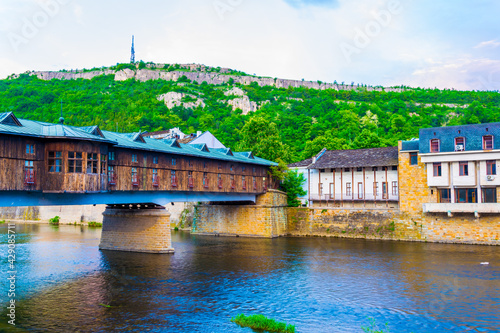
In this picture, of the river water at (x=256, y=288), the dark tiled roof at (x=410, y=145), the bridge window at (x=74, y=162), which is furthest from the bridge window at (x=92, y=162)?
the dark tiled roof at (x=410, y=145)

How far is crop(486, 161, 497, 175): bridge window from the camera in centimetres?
3866

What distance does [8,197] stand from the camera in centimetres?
2373

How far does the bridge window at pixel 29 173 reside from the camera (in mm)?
23886

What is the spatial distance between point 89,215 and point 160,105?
6574 centimetres

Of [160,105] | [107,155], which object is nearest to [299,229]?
[107,155]

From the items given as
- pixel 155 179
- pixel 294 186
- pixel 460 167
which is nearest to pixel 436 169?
pixel 460 167

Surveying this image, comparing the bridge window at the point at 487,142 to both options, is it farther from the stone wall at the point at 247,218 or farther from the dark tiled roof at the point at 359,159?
the stone wall at the point at 247,218

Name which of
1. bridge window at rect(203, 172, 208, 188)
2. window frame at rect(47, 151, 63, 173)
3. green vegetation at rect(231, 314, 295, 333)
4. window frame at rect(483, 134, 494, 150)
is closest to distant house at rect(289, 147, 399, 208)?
window frame at rect(483, 134, 494, 150)

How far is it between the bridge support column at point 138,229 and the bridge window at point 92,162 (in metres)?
8.86

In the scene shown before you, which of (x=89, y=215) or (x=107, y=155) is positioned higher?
(x=107, y=155)

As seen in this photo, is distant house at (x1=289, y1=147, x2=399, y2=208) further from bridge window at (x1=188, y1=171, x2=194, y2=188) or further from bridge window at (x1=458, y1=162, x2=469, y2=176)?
bridge window at (x1=188, y1=171, x2=194, y2=188)

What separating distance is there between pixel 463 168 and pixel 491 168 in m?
2.31

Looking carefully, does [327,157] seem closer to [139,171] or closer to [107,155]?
[139,171]

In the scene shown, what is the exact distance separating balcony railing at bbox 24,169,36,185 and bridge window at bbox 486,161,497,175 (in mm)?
37523
